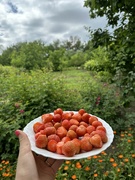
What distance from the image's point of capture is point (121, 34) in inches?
95.6

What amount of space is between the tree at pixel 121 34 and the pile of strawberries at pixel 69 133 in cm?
125

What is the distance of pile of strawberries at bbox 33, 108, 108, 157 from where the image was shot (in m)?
0.85

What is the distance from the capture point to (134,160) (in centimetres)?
165

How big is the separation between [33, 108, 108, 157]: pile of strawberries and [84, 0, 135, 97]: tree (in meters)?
1.25

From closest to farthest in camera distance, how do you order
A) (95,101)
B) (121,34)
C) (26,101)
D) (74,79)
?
1. (26,101)
2. (121,34)
3. (95,101)
4. (74,79)

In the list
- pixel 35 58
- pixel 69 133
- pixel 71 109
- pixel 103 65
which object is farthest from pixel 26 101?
pixel 35 58

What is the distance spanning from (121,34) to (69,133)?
74.8 inches

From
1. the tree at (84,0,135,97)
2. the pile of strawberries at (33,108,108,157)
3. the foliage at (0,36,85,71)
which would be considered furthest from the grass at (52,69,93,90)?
the foliage at (0,36,85,71)

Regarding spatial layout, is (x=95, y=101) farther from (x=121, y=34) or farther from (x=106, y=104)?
(x=121, y=34)

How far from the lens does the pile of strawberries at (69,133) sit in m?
0.85

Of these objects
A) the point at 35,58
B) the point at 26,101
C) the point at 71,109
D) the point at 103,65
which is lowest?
the point at 71,109

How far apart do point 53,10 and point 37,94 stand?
235cm

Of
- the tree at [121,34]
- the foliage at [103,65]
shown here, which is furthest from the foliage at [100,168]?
the foliage at [103,65]

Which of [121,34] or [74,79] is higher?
[121,34]
